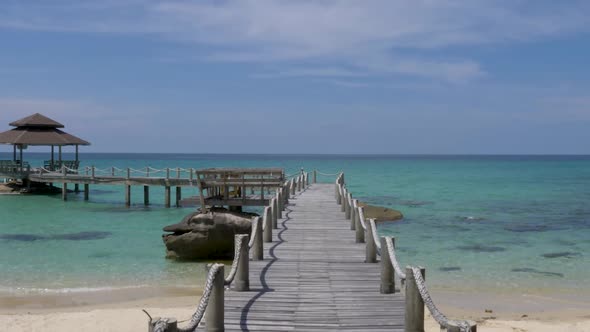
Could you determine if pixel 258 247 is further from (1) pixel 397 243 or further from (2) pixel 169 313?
(1) pixel 397 243

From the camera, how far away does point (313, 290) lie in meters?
9.80

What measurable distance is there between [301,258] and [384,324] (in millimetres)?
4606

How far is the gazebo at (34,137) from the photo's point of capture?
4681 cm

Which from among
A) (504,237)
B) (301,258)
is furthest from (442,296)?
(504,237)

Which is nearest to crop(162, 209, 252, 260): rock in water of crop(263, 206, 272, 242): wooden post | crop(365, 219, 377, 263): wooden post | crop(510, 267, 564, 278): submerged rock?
crop(263, 206, 272, 242): wooden post

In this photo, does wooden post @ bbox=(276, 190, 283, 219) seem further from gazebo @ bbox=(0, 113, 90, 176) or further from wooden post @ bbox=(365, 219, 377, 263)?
gazebo @ bbox=(0, 113, 90, 176)

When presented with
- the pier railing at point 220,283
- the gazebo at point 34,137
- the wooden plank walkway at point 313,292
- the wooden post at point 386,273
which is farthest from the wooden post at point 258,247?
the gazebo at point 34,137

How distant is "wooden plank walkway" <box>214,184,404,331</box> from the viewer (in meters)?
8.05

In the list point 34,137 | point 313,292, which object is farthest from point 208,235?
point 34,137

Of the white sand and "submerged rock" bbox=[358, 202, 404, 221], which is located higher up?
"submerged rock" bbox=[358, 202, 404, 221]

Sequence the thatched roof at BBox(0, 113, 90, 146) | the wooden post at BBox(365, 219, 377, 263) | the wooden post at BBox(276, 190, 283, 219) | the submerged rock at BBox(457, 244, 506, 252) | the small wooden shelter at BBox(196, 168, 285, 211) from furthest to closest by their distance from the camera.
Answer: the thatched roof at BBox(0, 113, 90, 146) → the submerged rock at BBox(457, 244, 506, 252) → the small wooden shelter at BBox(196, 168, 285, 211) → the wooden post at BBox(276, 190, 283, 219) → the wooden post at BBox(365, 219, 377, 263)

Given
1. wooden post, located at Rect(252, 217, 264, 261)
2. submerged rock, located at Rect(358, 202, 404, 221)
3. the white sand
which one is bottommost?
the white sand

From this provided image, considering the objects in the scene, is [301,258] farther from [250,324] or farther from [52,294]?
[52,294]

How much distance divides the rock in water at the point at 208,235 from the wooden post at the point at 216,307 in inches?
529
